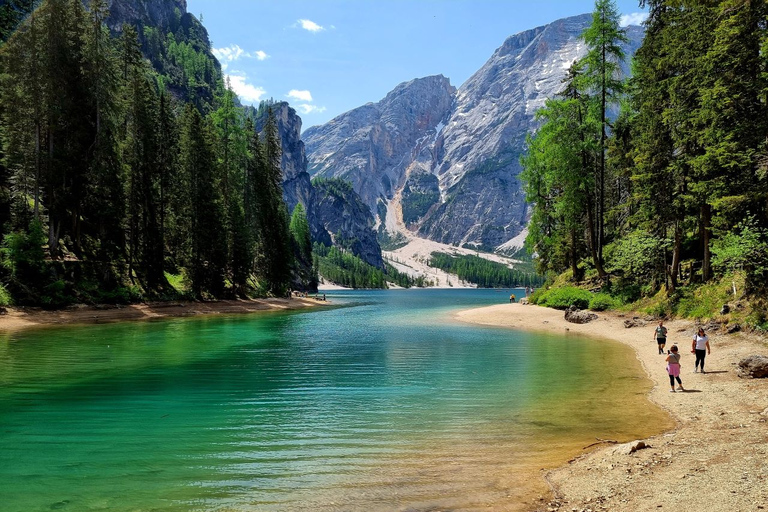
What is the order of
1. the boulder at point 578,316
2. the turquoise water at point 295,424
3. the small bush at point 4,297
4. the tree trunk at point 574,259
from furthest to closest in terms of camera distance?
1. the tree trunk at point 574,259
2. the boulder at point 578,316
3. the small bush at point 4,297
4. the turquoise water at point 295,424

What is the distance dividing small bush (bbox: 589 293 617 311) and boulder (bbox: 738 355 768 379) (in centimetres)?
2316

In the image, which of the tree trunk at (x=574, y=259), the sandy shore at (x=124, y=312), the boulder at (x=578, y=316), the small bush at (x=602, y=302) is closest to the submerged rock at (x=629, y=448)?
the boulder at (x=578, y=316)

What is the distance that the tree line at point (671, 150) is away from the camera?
2277 centimetres

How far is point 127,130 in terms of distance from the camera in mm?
56000

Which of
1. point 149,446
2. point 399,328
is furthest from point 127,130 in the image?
point 149,446

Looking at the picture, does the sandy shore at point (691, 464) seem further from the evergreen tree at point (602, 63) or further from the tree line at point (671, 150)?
the evergreen tree at point (602, 63)

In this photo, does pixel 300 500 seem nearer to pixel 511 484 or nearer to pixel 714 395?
pixel 511 484

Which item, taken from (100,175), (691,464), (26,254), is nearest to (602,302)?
(691,464)

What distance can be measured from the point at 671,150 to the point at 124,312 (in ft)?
160

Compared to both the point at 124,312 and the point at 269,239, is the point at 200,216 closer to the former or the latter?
the point at 269,239

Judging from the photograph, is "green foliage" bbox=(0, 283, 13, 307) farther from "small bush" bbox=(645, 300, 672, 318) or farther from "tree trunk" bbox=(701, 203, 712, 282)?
"tree trunk" bbox=(701, 203, 712, 282)

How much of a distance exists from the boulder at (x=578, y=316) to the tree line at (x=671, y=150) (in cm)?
482

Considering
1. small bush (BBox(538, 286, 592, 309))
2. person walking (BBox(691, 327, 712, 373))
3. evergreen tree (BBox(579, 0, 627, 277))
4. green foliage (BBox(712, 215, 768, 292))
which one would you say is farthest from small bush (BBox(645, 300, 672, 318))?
person walking (BBox(691, 327, 712, 373))

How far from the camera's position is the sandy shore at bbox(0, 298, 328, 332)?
33281mm
